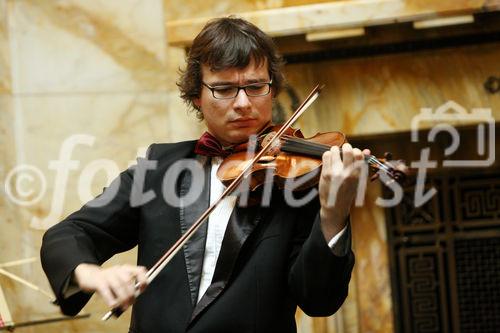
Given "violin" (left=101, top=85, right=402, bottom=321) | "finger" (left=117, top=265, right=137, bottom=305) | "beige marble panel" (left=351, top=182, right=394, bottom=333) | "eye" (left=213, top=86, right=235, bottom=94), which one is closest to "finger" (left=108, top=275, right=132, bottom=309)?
"finger" (left=117, top=265, right=137, bottom=305)

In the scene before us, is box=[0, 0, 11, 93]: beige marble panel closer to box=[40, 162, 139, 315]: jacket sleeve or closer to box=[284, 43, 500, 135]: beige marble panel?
box=[284, 43, 500, 135]: beige marble panel

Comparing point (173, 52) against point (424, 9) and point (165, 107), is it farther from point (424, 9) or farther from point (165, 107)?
point (424, 9)

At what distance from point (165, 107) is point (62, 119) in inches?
17.2

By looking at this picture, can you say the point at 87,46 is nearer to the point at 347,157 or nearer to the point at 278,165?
the point at 278,165

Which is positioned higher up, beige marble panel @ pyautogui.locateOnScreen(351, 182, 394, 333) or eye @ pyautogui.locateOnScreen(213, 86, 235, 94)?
eye @ pyautogui.locateOnScreen(213, 86, 235, 94)

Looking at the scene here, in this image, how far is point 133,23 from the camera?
12.6 feet

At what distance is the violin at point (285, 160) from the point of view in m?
2.12

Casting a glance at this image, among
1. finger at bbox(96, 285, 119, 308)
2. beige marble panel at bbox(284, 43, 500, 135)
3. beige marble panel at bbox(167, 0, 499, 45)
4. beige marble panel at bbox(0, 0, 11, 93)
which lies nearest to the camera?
finger at bbox(96, 285, 119, 308)

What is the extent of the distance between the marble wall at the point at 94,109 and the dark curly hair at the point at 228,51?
4.28 feet

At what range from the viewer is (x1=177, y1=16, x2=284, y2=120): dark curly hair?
225 cm

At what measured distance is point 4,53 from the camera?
12.7 ft

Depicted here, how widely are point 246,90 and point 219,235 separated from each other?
1.17 ft

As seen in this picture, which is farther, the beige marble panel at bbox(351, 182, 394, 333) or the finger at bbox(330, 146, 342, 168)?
the beige marble panel at bbox(351, 182, 394, 333)

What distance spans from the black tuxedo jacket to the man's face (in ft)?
0.52
